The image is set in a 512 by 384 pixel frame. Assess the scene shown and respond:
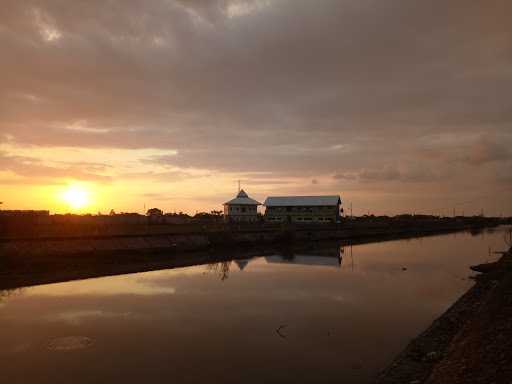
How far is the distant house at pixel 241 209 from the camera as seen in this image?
298ft

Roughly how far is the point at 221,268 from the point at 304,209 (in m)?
57.2

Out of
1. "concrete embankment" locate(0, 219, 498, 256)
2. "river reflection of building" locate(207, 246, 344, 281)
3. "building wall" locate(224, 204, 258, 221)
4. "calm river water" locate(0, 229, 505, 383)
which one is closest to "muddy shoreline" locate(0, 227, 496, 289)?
"concrete embankment" locate(0, 219, 498, 256)

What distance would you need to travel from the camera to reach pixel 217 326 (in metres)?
18.8

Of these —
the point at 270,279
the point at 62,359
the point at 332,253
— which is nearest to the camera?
the point at 62,359

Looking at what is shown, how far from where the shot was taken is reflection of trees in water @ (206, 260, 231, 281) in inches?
1388

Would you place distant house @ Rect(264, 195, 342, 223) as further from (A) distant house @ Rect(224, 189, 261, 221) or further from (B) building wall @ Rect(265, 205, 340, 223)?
(A) distant house @ Rect(224, 189, 261, 221)

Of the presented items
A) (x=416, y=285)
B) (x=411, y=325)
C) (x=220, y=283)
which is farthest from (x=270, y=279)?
(x=411, y=325)

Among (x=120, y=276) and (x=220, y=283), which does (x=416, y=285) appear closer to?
(x=220, y=283)

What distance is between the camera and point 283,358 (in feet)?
47.9

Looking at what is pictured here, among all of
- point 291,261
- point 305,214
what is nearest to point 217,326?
point 291,261

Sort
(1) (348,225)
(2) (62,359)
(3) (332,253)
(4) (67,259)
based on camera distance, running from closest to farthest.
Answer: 1. (2) (62,359)
2. (4) (67,259)
3. (3) (332,253)
4. (1) (348,225)

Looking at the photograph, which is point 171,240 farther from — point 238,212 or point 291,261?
point 238,212

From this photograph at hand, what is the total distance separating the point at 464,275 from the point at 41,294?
33.2 metres

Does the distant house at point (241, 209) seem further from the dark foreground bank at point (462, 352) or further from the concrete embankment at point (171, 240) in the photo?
the dark foreground bank at point (462, 352)
